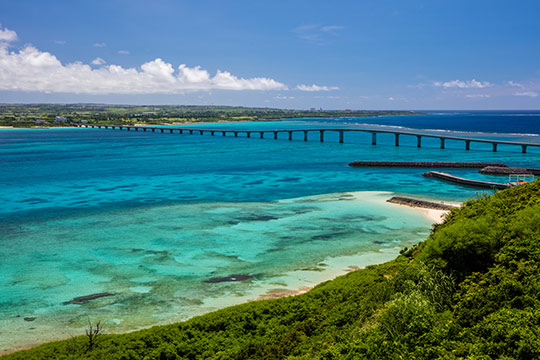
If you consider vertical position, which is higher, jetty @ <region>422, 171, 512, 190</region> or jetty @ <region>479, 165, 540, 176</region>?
jetty @ <region>479, 165, 540, 176</region>

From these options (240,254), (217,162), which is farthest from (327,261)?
(217,162)

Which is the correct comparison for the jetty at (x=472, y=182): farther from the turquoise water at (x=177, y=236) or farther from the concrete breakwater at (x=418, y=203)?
the concrete breakwater at (x=418, y=203)

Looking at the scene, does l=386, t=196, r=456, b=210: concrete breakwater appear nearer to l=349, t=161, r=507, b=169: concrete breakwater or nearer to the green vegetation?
the green vegetation

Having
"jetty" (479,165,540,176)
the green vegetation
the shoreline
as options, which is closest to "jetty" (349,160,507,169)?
"jetty" (479,165,540,176)

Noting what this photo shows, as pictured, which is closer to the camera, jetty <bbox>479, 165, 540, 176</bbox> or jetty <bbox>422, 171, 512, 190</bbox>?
jetty <bbox>422, 171, 512, 190</bbox>

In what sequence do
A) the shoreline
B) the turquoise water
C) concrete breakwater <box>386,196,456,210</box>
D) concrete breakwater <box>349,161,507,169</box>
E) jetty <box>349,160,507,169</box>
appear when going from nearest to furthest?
1. the shoreline
2. the turquoise water
3. concrete breakwater <box>386,196,456,210</box>
4. jetty <box>349,160,507,169</box>
5. concrete breakwater <box>349,161,507,169</box>

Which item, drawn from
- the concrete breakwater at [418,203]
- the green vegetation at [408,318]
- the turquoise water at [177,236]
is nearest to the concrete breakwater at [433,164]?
the turquoise water at [177,236]

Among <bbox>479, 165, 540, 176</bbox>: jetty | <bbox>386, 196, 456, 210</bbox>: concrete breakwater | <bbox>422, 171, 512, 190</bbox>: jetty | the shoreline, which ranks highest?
<bbox>479, 165, 540, 176</bbox>: jetty
